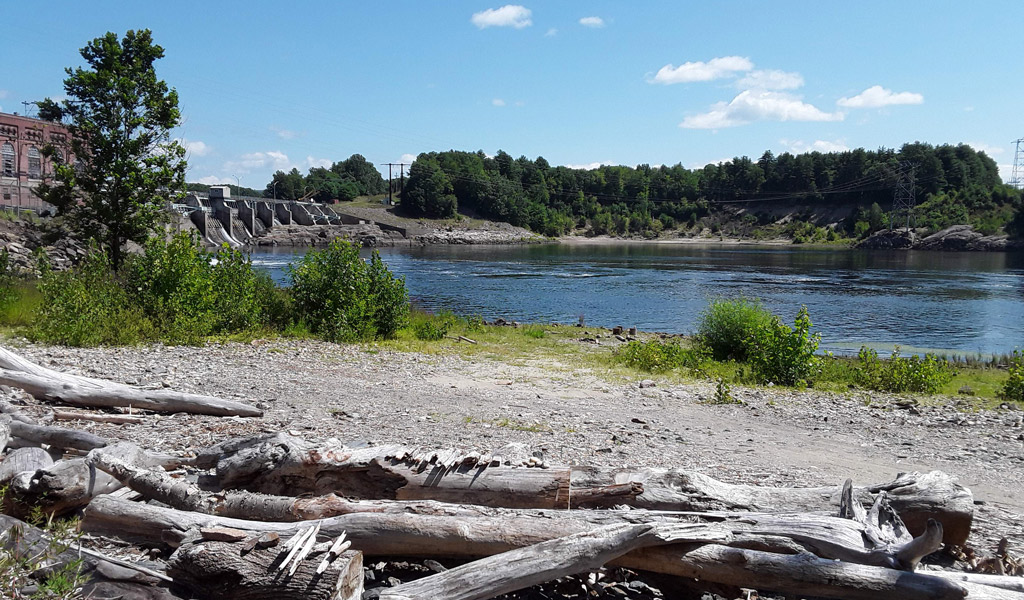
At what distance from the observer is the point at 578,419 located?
36.5 feet

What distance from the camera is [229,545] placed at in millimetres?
4328

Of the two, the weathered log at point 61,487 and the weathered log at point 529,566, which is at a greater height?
the weathered log at point 61,487

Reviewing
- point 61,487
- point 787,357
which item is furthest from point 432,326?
point 61,487

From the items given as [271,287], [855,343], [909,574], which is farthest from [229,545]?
[855,343]

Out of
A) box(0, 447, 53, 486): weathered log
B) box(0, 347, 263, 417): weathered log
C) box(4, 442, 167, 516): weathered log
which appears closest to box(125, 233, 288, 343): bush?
box(0, 347, 263, 417): weathered log

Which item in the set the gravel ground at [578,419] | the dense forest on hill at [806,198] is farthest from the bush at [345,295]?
the dense forest on hill at [806,198]

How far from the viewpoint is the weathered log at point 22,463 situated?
5242mm

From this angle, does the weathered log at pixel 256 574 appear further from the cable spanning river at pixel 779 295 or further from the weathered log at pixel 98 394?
the cable spanning river at pixel 779 295

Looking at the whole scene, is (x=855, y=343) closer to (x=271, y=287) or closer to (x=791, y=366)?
(x=791, y=366)

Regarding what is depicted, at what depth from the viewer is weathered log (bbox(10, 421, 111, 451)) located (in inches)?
257

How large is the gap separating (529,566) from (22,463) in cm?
415

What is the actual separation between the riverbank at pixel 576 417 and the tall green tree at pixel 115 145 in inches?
261

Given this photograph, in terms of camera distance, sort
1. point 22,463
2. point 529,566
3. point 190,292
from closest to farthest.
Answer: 1. point 529,566
2. point 22,463
3. point 190,292

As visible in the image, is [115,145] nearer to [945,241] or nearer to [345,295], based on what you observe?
[345,295]
